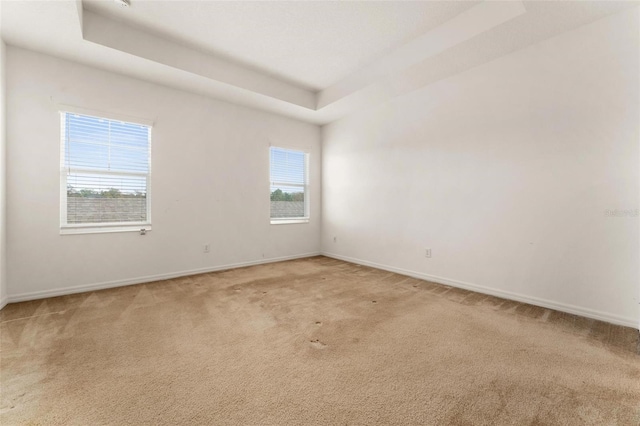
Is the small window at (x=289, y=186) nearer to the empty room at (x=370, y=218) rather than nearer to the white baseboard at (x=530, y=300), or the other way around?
the empty room at (x=370, y=218)

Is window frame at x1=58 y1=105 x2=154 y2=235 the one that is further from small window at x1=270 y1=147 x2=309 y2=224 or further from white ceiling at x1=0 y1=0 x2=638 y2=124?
small window at x1=270 y1=147 x2=309 y2=224

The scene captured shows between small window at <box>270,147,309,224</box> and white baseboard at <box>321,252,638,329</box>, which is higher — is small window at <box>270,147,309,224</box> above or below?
above

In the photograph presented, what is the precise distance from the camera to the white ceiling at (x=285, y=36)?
96.7 inches

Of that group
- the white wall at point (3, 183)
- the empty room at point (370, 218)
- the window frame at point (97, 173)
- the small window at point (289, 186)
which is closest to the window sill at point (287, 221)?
the small window at point (289, 186)

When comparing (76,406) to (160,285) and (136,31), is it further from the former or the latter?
(136,31)

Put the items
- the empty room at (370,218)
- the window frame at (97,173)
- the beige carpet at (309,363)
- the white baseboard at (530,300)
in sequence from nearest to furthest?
the beige carpet at (309,363) → the empty room at (370,218) → the white baseboard at (530,300) → the window frame at (97,173)

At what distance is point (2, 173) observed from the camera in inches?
106

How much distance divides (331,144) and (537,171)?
3.43 meters

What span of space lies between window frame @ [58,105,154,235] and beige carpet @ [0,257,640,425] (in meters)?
0.81

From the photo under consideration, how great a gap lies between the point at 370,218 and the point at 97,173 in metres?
3.95

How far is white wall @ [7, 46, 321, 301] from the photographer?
2852mm

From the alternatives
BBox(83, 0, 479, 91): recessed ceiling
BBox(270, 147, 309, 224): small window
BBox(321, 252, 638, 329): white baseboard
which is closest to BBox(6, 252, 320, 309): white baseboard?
BBox(270, 147, 309, 224): small window

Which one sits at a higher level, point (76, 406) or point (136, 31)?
point (136, 31)

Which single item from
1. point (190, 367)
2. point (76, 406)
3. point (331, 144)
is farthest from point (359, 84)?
point (76, 406)
